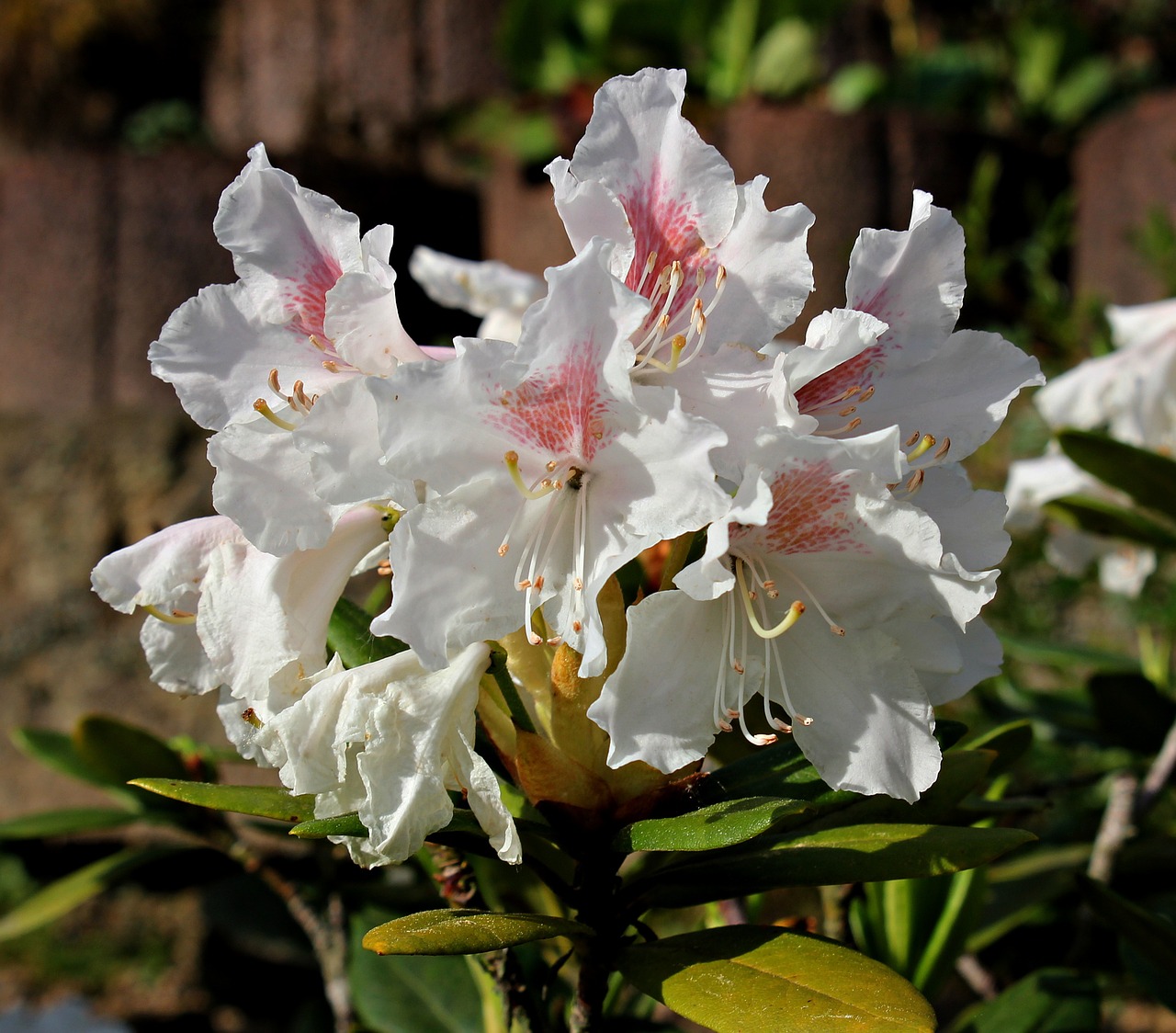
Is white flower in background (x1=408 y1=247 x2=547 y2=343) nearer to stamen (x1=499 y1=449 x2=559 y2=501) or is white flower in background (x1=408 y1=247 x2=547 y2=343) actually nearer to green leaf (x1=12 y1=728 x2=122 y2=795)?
stamen (x1=499 y1=449 x2=559 y2=501)

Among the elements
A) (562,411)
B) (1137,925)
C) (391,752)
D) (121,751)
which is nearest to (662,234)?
(562,411)

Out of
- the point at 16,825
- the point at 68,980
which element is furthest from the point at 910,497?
the point at 68,980

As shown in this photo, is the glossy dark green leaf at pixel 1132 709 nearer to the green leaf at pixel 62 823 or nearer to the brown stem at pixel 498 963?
the brown stem at pixel 498 963

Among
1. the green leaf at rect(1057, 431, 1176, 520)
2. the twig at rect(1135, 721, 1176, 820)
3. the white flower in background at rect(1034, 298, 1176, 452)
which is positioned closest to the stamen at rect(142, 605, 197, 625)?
the green leaf at rect(1057, 431, 1176, 520)

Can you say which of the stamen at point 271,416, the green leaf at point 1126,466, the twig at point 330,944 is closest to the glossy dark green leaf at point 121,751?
the twig at point 330,944

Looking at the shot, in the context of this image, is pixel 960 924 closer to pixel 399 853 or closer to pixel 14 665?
pixel 399 853

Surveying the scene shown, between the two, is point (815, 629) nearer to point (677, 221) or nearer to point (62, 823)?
point (677, 221)
